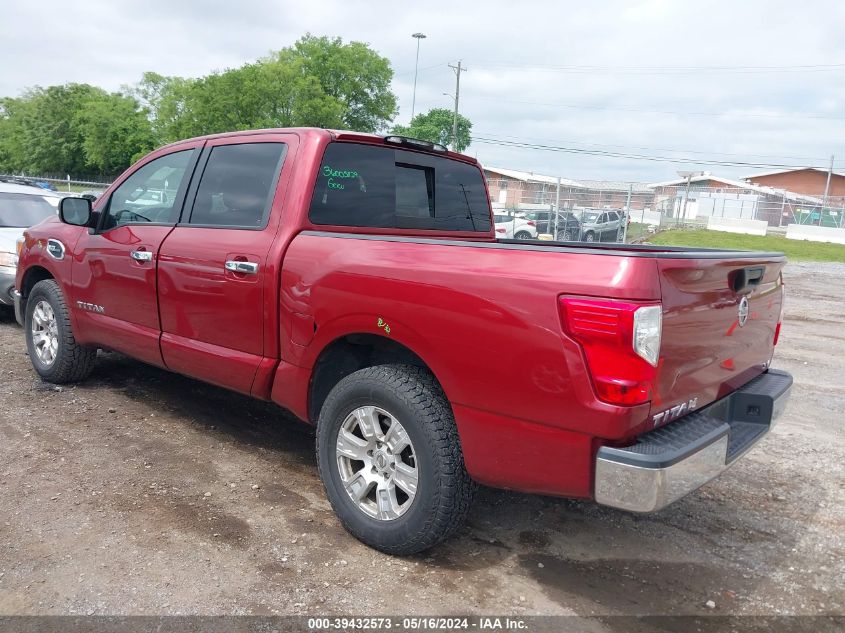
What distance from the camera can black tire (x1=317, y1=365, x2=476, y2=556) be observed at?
2865mm

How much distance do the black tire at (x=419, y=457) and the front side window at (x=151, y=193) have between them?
80.7 inches

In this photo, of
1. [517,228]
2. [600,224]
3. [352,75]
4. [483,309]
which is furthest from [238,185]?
[352,75]

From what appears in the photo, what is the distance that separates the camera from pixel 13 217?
8.41 metres

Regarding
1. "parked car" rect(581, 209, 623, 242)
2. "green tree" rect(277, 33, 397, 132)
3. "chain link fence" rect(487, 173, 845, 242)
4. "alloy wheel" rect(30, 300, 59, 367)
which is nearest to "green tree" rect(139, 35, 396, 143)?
"green tree" rect(277, 33, 397, 132)

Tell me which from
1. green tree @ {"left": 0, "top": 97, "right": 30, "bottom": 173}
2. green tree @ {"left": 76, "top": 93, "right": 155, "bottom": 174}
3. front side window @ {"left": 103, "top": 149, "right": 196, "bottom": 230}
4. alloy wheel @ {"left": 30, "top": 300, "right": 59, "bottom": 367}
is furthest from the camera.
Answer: green tree @ {"left": 0, "top": 97, "right": 30, "bottom": 173}

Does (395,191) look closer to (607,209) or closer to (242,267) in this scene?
(242,267)

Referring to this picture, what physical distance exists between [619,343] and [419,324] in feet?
2.87

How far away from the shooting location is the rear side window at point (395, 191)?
150 inches

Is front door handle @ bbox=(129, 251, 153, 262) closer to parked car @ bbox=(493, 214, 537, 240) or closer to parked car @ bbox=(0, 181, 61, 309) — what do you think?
parked car @ bbox=(0, 181, 61, 309)

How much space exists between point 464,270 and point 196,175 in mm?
2364

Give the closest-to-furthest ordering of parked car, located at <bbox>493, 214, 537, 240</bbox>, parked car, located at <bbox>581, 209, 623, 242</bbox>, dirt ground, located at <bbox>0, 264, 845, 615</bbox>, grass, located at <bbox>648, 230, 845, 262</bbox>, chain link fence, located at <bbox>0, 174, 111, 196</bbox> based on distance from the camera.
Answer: dirt ground, located at <bbox>0, 264, 845, 615</bbox> → chain link fence, located at <bbox>0, 174, 111, 196</bbox> → parked car, located at <bbox>493, 214, 537, 240</bbox> → parked car, located at <bbox>581, 209, 623, 242</bbox> → grass, located at <bbox>648, 230, 845, 262</bbox>

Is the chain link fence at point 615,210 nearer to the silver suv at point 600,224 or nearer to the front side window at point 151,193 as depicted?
the silver suv at point 600,224

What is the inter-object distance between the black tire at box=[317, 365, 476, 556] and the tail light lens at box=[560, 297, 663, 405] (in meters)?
0.76

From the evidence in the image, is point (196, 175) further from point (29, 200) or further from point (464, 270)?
point (29, 200)
